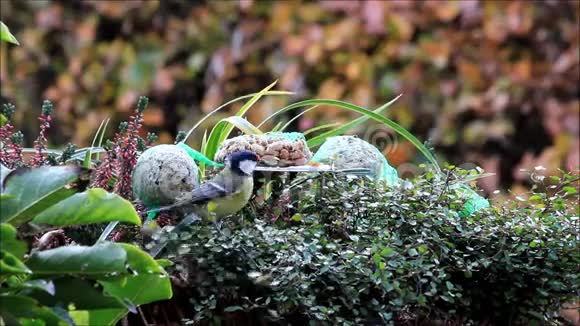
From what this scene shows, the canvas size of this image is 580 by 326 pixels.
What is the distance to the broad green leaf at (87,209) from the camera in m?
1.31

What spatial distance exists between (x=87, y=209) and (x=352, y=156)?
Result: 2.88 feet

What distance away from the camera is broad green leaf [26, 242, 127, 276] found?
1267 millimetres

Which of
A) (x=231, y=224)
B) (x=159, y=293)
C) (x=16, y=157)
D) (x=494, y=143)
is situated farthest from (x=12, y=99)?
(x=159, y=293)

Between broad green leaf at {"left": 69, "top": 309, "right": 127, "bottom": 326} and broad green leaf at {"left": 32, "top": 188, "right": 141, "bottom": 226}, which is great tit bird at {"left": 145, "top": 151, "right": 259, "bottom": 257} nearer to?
broad green leaf at {"left": 69, "top": 309, "right": 127, "bottom": 326}

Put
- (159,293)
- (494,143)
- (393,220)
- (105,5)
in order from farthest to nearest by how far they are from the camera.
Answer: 1. (105,5)
2. (494,143)
3. (393,220)
4. (159,293)

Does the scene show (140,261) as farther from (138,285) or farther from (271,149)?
(271,149)

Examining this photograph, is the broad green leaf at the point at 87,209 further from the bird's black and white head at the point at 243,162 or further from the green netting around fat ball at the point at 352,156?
the green netting around fat ball at the point at 352,156

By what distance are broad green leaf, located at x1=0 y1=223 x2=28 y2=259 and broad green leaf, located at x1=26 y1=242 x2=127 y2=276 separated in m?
0.03

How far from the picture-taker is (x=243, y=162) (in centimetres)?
182

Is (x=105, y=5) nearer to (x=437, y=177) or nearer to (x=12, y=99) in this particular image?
(x=12, y=99)

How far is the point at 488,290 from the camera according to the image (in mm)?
1953

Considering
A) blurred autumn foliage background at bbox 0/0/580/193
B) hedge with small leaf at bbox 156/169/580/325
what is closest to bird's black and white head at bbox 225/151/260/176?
hedge with small leaf at bbox 156/169/580/325

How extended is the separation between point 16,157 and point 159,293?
636 millimetres

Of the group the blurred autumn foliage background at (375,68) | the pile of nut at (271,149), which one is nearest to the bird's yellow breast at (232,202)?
the pile of nut at (271,149)
